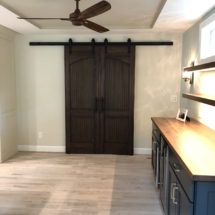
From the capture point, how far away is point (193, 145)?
2.07 meters

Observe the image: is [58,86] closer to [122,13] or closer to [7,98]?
[7,98]

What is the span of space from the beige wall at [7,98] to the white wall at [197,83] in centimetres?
311

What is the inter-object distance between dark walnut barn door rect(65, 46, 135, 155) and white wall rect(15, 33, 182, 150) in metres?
0.18

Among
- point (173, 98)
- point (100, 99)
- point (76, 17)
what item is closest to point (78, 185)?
point (100, 99)

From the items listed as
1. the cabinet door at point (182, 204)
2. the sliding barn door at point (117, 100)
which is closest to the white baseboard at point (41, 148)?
the sliding barn door at point (117, 100)

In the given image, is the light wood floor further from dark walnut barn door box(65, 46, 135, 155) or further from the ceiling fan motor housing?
the ceiling fan motor housing

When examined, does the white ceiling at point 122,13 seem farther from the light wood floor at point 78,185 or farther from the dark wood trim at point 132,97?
the light wood floor at point 78,185

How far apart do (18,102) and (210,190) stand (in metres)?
4.07

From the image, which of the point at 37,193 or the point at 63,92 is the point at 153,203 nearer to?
the point at 37,193

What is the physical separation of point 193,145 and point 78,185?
179cm

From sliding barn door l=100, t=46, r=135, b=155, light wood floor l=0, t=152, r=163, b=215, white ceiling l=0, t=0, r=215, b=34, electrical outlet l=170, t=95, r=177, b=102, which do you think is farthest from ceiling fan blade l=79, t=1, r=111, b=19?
electrical outlet l=170, t=95, r=177, b=102

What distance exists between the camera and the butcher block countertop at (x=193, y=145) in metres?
1.46

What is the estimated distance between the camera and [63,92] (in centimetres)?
454

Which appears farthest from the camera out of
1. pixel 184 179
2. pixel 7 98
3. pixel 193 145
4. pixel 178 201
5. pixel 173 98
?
pixel 173 98
